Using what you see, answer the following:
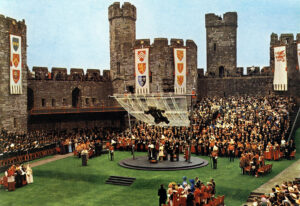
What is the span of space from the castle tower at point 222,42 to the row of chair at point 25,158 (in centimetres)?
2585

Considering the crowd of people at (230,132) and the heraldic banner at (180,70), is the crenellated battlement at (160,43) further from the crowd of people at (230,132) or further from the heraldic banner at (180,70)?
the crowd of people at (230,132)

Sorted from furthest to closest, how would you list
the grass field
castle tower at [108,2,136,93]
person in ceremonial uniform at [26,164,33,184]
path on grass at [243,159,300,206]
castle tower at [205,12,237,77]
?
castle tower at [205,12,237,77] → castle tower at [108,2,136,93] → person in ceremonial uniform at [26,164,33,184] → the grass field → path on grass at [243,159,300,206]

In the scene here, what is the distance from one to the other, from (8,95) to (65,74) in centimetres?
956

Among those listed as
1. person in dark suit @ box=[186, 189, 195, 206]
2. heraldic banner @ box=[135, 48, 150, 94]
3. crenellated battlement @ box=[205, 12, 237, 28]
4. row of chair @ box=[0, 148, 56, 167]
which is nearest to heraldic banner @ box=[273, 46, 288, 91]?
crenellated battlement @ box=[205, 12, 237, 28]

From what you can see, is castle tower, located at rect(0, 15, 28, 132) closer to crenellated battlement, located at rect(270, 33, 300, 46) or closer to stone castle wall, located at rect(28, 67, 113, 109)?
stone castle wall, located at rect(28, 67, 113, 109)

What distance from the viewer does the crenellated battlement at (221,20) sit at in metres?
46.9

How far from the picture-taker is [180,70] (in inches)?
1539

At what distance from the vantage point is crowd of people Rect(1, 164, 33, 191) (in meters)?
19.9

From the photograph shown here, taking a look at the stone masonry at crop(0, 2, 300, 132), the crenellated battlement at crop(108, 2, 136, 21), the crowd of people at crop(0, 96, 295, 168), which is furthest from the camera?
the crenellated battlement at crop(108, 2, 136, 21)

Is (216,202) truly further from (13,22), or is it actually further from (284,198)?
(13,22)

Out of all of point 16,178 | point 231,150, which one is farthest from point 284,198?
point 16,178

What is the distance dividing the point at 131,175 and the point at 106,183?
1.71 m

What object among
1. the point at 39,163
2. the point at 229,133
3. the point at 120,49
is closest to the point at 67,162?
the point at 39,163

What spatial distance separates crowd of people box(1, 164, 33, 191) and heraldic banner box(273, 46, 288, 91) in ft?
94.6
